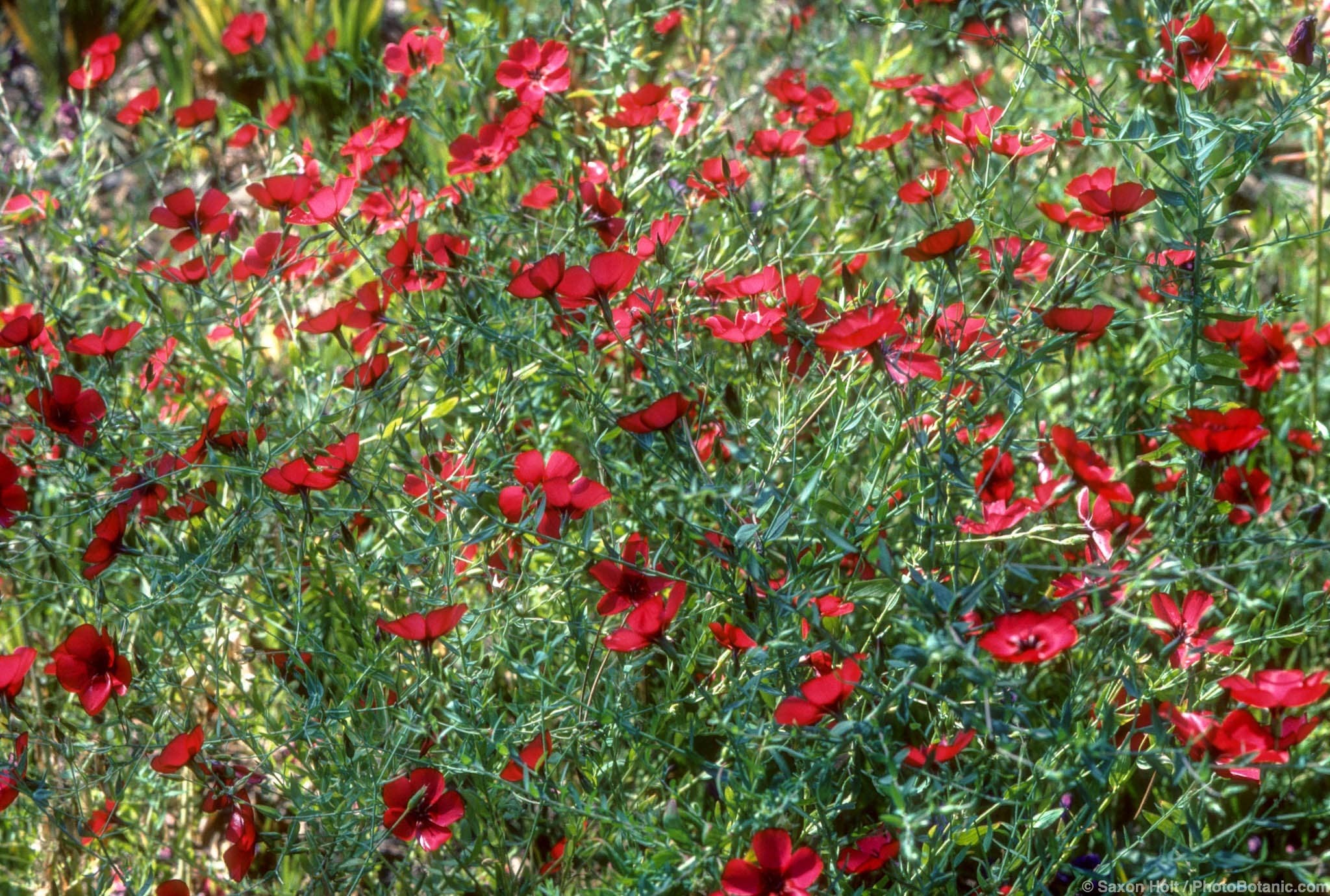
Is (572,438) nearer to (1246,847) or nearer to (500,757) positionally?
(500,757)

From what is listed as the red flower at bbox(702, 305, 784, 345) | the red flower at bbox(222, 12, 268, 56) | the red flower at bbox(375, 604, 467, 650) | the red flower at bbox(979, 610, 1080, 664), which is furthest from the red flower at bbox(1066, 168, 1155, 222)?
the red flower at bbox(222, 12, 268, 56)

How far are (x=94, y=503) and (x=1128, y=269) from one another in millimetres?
1364

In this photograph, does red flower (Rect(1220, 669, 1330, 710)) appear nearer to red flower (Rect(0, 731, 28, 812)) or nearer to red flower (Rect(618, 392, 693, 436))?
red flower (Rect(618, 392, 693, 436))

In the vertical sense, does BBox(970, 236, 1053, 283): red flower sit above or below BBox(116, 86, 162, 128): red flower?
below

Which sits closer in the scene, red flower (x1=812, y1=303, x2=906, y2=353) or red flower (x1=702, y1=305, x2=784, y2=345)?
red flower (x1=812, y1=303, x2=906, y2=353)

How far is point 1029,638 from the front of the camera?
1108mm

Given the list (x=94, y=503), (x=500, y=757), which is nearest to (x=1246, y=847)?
(x=500, y=757)

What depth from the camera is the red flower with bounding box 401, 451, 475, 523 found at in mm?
1392

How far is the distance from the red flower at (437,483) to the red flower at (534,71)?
0.57m

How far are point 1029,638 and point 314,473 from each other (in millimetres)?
771

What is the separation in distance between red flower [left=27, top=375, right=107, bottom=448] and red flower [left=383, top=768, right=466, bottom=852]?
60 centimetres

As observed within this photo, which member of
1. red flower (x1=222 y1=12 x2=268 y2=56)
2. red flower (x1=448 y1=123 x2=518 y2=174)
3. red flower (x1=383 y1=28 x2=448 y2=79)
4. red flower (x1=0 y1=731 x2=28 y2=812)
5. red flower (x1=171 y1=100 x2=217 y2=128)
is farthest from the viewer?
red flower (x1=222 y1=12 x2=268 y2=56)

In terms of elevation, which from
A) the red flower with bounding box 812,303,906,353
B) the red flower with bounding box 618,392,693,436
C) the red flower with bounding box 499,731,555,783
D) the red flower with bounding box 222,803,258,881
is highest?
the red flower with bounding box 812,303,906,353

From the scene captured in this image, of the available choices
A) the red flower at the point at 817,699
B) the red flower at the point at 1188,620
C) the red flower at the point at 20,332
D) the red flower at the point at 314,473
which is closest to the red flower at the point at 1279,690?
the red flower at the point at 1188,620
